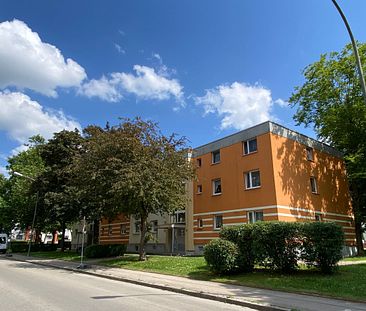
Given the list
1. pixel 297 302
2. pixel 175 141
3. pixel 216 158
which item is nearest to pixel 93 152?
pixel 175 141

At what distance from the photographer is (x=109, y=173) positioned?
21719 millimetres

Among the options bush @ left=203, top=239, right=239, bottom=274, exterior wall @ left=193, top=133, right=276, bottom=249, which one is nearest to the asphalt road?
bush @ left=203, top=239, right=239, bottom=274

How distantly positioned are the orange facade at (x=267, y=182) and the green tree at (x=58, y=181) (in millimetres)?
11870

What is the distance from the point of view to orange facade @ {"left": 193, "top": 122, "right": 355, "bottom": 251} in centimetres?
2431

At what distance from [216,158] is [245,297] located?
19.6m

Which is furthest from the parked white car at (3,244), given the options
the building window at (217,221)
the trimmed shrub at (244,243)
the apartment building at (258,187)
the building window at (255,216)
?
A: the trimmed shrub at (244,243)

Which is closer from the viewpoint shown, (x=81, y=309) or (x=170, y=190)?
(x=81, y=309)

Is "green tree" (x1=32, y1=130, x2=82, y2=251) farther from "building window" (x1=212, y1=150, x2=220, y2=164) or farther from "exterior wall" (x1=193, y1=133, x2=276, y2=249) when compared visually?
"building window" (x1=212, y1=150, x2=220, y2=164)

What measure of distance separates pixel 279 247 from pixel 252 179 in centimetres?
1192

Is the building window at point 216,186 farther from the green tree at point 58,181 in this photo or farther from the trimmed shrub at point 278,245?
the trimmed shrub at point 278,245

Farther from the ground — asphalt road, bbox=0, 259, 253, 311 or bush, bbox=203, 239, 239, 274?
bush, bbox=203, 239, 239, 274

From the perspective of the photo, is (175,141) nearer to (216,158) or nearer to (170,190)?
(170,190)

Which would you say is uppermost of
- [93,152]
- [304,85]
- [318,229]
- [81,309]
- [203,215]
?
[304,85]

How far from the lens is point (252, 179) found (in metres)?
25.7
